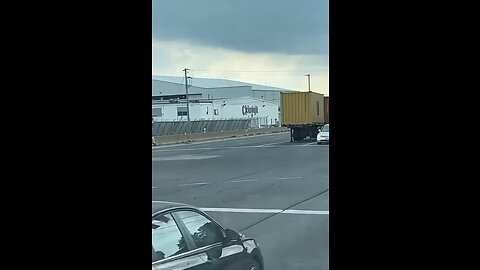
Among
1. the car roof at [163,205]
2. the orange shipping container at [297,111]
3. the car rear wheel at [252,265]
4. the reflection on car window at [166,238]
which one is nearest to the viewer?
the reflection on car window at [166,238]

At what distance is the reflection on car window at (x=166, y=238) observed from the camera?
2.46 meters

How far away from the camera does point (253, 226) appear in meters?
3.77

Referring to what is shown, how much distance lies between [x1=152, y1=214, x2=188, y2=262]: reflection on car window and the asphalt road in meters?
0.13

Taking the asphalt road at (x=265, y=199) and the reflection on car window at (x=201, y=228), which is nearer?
the reflection on car window at (x=201, y=228)

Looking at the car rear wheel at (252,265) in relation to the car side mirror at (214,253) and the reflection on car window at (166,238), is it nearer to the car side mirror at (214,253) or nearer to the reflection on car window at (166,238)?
the car side mirror at (214,253)

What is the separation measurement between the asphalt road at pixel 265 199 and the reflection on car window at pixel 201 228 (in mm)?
198

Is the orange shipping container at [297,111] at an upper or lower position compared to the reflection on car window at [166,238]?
upper

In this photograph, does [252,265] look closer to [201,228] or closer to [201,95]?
[201,228]

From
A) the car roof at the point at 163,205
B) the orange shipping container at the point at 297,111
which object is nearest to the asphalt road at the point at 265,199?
the car roof at the point at 163,205

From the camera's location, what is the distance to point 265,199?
6.07 metres

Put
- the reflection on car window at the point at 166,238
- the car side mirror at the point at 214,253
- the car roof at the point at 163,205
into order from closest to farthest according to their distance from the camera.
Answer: the reflection on car window at the point at 166,238, the car roof at the point at 163,205, the car side mirror at the point at 214,253
